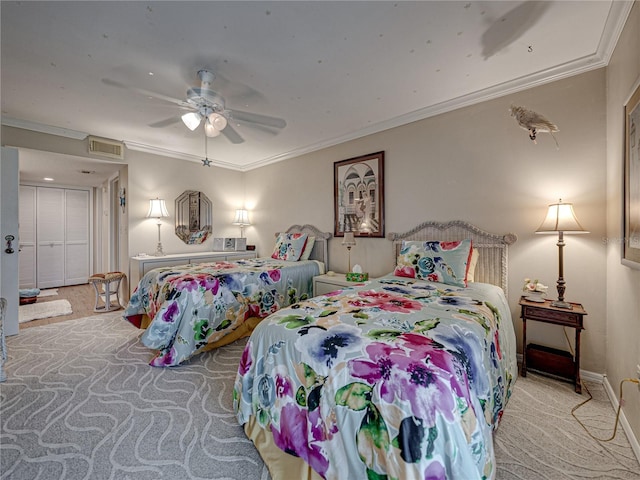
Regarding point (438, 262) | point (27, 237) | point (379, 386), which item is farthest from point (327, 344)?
point (27, 237)

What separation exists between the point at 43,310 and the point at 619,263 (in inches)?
269

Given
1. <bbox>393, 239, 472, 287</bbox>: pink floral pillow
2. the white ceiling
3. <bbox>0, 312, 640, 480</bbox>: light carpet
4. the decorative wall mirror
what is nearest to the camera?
<bbox>0, 312, 640, 480</bbox>: light carpet

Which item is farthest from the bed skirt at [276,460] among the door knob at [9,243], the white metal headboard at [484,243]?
the door knob at [9,243]

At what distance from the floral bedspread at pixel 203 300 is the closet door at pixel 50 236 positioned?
4.44 meters

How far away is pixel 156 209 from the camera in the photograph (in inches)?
168

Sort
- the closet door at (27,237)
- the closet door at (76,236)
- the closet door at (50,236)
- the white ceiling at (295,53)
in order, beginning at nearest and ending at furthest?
the white ceiling at (295,53) → the closet door at (27,237) → the closet door at (50,236) → the closet door at (76,236)

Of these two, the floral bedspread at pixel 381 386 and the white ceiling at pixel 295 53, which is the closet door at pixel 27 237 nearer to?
the white ceiling at pixel 295 53

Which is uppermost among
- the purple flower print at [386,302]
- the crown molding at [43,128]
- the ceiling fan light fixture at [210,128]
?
the crown molding at [43,128]

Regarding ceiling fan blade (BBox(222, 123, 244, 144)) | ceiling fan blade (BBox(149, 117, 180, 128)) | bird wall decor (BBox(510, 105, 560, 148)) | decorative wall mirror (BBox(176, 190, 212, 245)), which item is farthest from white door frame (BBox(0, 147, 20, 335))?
bird wall decor (BBox(510, 105, 560, 148))

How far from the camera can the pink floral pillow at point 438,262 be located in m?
2.45

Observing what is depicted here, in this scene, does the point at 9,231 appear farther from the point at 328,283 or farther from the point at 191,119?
the point at 328,283

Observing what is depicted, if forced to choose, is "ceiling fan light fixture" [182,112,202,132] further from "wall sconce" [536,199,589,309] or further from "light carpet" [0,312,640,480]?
"wall sconce" [536,199,589,309]

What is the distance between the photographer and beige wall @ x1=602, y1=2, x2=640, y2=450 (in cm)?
157

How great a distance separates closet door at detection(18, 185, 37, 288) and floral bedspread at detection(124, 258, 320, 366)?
4.41 m
